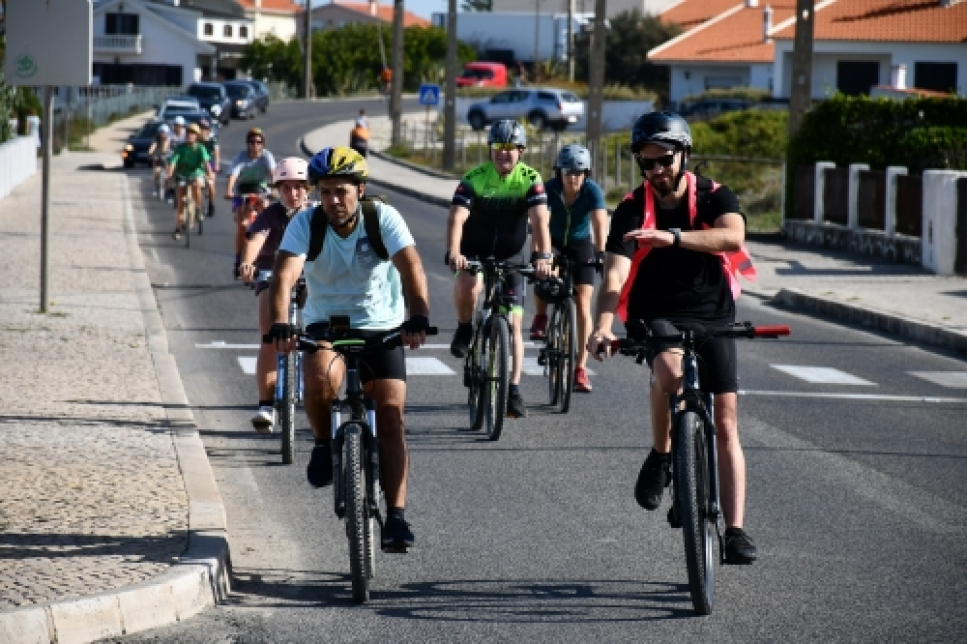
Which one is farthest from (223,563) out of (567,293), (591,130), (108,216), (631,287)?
(591,130)

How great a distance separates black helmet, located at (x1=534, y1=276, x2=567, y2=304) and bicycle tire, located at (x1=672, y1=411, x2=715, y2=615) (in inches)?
206

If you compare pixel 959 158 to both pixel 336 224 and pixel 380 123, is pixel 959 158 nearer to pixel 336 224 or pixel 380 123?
pixel 336 224

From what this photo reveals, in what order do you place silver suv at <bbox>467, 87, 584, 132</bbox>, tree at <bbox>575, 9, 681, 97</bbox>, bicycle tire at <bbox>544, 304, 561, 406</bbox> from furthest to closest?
tree at <bbox>575, 9, 681, 97</bbox> → silver suv at <bbox>467, 87, 584, 132</bbox> → bicycle tire at <bbox>544, 304, 561, 406</bbox>

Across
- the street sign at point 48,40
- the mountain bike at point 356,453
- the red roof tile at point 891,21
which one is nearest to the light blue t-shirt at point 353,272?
the mountain bike at point 356,453

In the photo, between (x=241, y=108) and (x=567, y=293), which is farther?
(x=241, y=108)

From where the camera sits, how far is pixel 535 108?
72.7 metres

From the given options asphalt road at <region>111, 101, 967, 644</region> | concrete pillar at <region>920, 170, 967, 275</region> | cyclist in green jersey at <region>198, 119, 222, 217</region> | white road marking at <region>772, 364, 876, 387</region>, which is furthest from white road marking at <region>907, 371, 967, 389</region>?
cyclist in green jersey at <region>198, 119, 222, 217</region>

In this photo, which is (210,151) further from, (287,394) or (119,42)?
(119,42)

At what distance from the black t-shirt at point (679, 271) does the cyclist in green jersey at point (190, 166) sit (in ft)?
66.5

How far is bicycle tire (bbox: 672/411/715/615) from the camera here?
21.6 ft

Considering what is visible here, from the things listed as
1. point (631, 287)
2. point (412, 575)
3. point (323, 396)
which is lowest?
point (412, 575)

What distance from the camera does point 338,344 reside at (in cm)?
710

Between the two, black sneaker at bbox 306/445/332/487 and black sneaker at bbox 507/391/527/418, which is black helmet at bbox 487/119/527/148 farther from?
black sneaker at bbox 306/445/332/487

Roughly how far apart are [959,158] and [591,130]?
14.1 m
